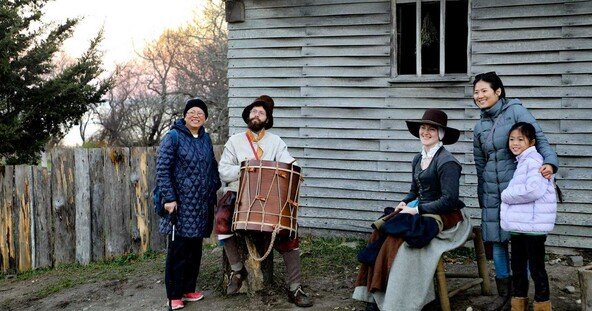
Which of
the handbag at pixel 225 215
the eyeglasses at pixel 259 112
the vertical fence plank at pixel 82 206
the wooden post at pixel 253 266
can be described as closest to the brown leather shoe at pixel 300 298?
the wooden post at pixel 253 266

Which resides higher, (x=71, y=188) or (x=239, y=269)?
(x=71, y=188)

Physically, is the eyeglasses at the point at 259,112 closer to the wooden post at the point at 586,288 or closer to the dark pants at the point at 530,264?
the dark pants at the point at 530,264

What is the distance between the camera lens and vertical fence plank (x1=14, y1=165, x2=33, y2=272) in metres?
7.46

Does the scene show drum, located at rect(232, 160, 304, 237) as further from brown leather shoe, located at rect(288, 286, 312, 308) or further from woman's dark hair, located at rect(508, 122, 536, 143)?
woman's dark hair, located at rect(508, 122, 536, 143)

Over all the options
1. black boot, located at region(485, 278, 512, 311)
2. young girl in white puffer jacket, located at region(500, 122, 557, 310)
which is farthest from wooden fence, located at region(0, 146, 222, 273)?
young girl in white puffer jacket, located at region(500, 122, 557, 310)

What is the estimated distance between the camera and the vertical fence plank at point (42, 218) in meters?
7.48

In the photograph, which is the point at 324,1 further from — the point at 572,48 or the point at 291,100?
the point at 572,48

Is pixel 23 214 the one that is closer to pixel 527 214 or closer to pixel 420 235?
pixel 420 235

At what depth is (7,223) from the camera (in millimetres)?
7473

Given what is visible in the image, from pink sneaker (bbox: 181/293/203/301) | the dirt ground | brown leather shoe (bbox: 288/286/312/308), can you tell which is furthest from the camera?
pink sneaker (bbox: 181/293/203/301)

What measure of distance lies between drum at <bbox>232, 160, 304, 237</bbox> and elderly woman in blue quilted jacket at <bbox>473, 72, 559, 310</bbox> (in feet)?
5.26

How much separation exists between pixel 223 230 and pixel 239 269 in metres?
0.49

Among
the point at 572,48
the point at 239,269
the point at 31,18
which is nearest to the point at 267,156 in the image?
the point at 239,269

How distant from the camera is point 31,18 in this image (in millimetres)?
12344
